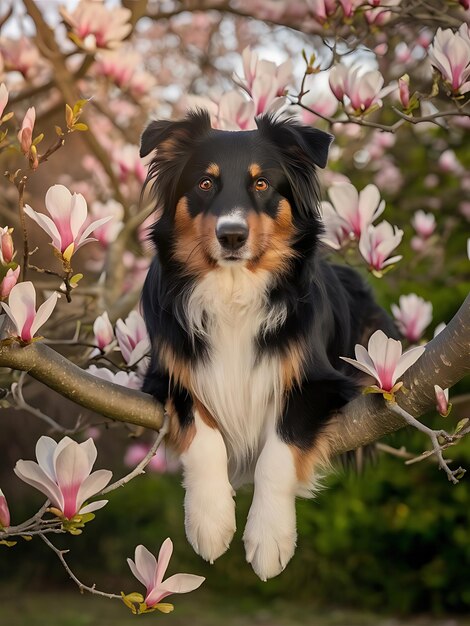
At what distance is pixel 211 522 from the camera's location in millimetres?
2406

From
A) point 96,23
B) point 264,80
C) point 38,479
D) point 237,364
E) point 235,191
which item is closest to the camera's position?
point 38,479

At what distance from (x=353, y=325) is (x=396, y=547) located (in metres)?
3.51

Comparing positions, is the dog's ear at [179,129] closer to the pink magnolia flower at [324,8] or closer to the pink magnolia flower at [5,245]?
the pink magnolia flower at [324,8]

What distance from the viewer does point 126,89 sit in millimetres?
4688

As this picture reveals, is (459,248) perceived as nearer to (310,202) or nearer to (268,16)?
(268,16)

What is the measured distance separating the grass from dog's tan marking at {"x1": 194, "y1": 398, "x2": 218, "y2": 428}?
13.7ft

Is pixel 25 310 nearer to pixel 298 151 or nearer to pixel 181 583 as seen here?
pixel 181 583

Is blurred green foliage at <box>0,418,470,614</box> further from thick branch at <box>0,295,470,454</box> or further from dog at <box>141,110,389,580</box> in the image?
thick branch at <box>0,295,470,454</box>

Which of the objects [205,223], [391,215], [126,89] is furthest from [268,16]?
[205,223]

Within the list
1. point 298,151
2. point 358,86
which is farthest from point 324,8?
point 298,151

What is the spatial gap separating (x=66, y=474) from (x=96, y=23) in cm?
231

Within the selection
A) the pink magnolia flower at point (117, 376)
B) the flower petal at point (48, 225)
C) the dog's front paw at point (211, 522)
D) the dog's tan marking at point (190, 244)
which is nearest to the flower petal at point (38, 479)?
the flower petal at point (48, 225)

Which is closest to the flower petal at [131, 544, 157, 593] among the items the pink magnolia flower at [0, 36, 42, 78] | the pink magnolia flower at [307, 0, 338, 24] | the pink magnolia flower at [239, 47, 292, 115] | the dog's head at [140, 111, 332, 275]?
the dog's head at [140, 111, 332, 275]

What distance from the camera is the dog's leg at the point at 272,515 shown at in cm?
236
